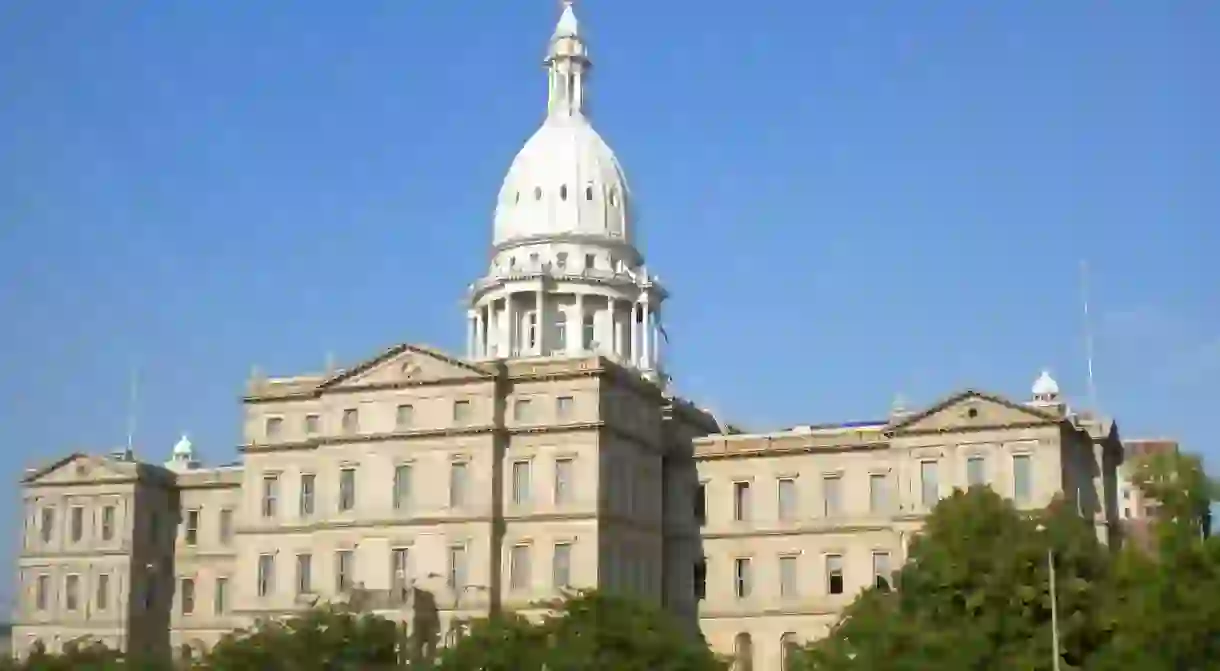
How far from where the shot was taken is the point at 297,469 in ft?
289

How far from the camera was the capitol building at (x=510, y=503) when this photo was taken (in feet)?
270

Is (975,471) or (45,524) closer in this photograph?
(975,471)

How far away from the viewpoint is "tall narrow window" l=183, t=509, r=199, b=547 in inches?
3912

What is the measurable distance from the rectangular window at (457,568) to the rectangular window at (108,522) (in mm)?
25094

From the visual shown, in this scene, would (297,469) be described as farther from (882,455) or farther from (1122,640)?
(1122,640)

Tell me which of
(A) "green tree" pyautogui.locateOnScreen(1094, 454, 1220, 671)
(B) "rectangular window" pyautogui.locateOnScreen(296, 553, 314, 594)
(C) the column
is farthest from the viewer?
(C) the column

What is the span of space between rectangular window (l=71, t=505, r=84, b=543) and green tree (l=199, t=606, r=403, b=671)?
2905 centimetres

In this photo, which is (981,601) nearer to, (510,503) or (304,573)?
(510,503)

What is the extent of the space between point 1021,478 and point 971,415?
3838 millimetres

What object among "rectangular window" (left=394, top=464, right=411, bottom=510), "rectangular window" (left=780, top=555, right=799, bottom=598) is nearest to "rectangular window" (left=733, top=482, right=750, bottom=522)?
"rectangular window" (left=780, top=555, right=799, bottom=598)

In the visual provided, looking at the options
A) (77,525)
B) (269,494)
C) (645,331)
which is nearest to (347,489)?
(269,494)

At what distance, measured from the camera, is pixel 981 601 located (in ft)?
210

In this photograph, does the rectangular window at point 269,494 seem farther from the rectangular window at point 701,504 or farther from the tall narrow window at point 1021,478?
the tall narrow window at point 1021,478

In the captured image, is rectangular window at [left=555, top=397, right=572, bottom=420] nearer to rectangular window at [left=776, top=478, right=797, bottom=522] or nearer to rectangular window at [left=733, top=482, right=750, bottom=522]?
rectangular window at [left=733, top=482, right=750, bottom=522]
